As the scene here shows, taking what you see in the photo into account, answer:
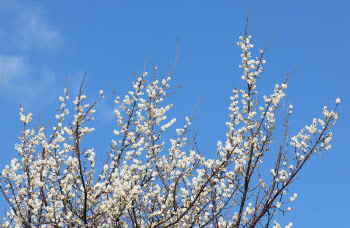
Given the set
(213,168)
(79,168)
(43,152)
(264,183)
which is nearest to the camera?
(79,168)

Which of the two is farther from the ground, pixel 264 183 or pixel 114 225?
pixel 264 183

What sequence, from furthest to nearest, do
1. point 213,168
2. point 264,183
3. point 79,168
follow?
point 264,183, point 213,168, point 79,168

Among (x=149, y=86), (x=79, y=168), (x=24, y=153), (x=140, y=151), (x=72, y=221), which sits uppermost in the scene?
(x=149, y=86)

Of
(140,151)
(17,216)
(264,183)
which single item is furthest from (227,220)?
(17,216)

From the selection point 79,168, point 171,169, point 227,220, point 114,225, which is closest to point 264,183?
point 227,220

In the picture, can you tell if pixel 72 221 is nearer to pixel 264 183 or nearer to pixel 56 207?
pixel 56 207

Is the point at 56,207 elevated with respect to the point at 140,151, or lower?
lower

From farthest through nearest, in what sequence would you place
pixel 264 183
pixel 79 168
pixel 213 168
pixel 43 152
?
pixel 43 152, pixel 264 183, pixel 213 168, pixel 79 168

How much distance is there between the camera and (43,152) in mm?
7012

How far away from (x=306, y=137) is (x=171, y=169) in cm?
255

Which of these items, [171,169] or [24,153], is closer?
[171,169]

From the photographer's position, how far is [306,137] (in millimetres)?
6680

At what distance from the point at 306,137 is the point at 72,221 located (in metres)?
4.25

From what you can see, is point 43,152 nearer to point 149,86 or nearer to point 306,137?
point 149,86
